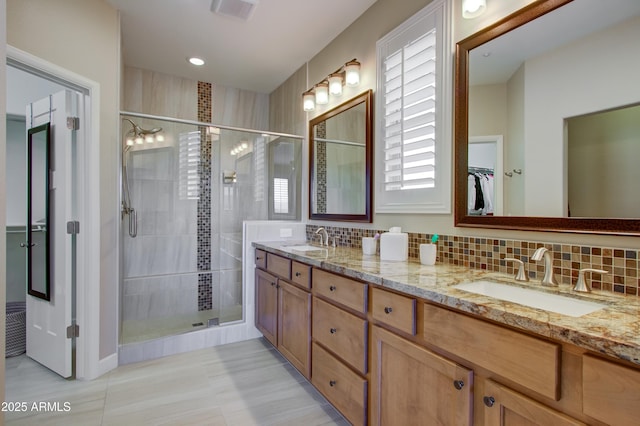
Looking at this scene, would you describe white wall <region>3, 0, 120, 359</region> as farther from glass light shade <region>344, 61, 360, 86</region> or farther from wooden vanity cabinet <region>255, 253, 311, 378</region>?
glass light shade <region>344, 61, 360, 86</region>

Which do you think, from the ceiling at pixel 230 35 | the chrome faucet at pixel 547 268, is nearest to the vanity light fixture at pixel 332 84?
the ceiling at pixel 230 35

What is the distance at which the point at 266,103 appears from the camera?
13.6 feet

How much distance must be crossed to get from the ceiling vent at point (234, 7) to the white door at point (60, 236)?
117 centimetres

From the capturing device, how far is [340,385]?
166 cm

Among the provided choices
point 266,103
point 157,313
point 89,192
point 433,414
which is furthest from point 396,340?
point 266,103

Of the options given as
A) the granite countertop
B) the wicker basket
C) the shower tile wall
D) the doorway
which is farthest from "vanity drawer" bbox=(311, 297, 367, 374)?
the wicker basket

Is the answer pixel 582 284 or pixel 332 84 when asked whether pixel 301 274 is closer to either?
pixel 582 284

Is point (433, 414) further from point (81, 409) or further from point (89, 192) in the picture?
point (89, 192)

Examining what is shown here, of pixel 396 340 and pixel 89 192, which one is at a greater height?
pixel 89 192

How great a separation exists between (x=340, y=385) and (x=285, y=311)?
750 mm

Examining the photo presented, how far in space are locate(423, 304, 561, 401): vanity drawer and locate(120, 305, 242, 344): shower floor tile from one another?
88.7 inches

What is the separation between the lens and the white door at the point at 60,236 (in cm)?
221

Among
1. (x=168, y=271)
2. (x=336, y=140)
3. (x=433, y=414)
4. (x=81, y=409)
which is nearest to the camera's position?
(x=433, y=414)

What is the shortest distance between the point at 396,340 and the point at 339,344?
1.52 ft
